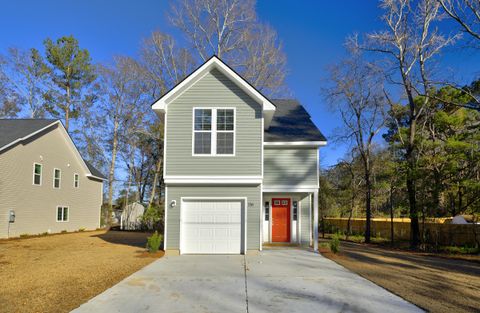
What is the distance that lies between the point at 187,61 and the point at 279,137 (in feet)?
51.7

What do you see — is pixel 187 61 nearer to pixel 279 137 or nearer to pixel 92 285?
pixel 279 137

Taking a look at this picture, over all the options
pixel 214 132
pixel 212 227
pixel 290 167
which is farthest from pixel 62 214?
pixel 290 167

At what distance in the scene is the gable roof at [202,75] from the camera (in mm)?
14602

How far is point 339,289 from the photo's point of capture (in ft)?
29.2

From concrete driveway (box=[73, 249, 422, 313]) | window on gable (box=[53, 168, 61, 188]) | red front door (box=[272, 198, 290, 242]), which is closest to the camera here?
concrete driveway (box=[73, 249, 422, 313])

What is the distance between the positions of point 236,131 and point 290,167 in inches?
111

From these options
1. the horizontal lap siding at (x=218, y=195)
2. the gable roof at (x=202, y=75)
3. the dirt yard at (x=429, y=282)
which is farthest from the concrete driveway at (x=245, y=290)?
the gable roof at (x=202, y=75)

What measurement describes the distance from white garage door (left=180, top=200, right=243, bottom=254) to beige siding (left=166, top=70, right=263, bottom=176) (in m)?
1.21

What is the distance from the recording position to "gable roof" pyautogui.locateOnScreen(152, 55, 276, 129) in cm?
1460

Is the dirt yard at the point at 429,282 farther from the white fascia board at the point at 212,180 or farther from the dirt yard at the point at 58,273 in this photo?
the dirt yard at the point at 58,273

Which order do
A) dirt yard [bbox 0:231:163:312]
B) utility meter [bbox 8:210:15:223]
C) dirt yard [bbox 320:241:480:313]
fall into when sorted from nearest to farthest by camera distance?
dirt yard [bbox 0:231:163:312]
dirt yard [bbox 320:241:480:313]
utility meter [bbox 8:210:15:223]

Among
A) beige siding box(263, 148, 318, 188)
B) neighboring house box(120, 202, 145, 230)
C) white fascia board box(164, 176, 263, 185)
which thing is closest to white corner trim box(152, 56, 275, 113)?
beige siding box(263, 148, 318, 188)

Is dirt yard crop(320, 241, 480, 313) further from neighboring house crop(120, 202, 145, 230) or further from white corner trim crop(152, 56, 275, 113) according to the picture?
neighboring house crop(120, 202, 145, 230)

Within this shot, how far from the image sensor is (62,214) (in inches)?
1059
